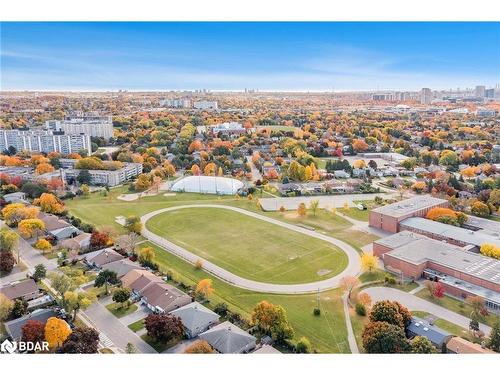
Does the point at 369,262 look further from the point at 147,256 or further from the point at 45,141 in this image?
the point at 45,141

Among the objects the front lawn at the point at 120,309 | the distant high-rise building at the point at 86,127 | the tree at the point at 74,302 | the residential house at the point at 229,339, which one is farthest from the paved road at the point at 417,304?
the distant high-rise building at the point at 86,127

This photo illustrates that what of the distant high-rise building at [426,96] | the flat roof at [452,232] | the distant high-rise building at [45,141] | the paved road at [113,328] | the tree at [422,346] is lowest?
the paved road at [113,328]

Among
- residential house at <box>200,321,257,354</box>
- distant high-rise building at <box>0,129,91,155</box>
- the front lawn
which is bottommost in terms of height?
the front lawn

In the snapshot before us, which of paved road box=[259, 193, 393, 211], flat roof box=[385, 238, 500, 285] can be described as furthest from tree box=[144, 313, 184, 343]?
paved road box=[259, 193, 393, 211]

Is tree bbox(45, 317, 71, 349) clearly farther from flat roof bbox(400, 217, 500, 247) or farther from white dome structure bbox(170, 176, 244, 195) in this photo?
white dome structure bbox(170, 176, 244, 195)

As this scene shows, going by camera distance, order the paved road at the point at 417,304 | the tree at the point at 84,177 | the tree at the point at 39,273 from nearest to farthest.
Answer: the paved road at the point at 417,304 < the tree at the point at 39,273 < the tree at the point at 84,177

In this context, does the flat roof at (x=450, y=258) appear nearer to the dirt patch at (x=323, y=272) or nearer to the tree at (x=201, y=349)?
the dirt patch at (x=323, y=272)
